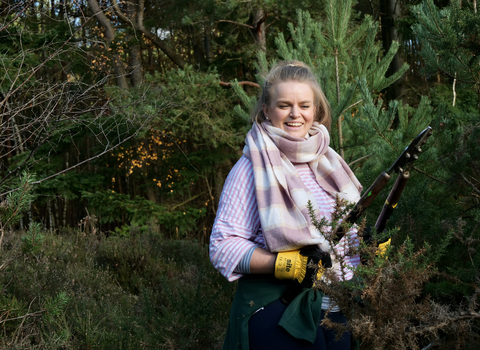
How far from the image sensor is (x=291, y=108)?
1890 millimetres

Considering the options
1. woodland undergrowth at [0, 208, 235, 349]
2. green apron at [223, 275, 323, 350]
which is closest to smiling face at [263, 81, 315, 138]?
green apron at [223, 275, 323, 350]

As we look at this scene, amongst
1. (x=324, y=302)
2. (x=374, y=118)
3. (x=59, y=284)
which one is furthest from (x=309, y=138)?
(x=59, y=284)

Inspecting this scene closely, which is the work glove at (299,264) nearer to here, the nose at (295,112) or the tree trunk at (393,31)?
the nose at (295,112)

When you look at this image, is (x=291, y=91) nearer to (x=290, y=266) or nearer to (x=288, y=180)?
(x=288, y=180)

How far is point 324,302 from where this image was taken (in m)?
1.66

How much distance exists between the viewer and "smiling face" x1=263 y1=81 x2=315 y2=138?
1883 millimetres

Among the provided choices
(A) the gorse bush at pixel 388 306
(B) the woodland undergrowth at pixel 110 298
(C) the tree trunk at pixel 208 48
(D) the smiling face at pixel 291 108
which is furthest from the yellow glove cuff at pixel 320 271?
(C) the tree trunk at pixel 208 48

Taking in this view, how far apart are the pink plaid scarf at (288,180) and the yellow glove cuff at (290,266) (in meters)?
0.05

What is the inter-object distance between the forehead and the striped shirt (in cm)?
33

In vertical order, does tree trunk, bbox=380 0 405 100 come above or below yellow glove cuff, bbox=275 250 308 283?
above

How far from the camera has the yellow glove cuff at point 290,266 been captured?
157cm

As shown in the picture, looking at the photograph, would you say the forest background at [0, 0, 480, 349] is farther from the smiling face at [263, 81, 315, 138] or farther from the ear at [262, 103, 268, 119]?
the ear at [262, 103, 268, 119]

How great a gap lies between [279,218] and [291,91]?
1.93ft

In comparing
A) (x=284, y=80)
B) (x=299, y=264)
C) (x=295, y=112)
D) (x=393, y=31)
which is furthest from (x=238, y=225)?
(x=393, y=31)
